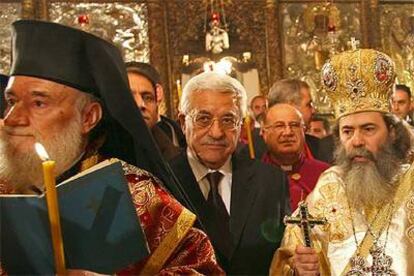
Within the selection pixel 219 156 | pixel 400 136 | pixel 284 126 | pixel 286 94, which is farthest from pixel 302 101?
pixel 219 156

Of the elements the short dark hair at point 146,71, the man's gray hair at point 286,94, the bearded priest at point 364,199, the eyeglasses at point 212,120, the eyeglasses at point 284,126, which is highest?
the short dark hair at point 146,71

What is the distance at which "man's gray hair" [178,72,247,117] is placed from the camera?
12.0 ft

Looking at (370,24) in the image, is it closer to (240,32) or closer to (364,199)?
(240,32)

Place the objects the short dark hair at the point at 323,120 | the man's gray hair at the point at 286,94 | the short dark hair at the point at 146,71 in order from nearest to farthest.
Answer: the short dark hair at the point at 146,71 → the man's gray hair at the point at 286,94 → the short dark hair at the point at 323,120

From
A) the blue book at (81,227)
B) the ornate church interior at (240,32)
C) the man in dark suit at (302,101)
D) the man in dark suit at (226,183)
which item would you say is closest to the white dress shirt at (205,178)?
the man in dark suit at (226,183)

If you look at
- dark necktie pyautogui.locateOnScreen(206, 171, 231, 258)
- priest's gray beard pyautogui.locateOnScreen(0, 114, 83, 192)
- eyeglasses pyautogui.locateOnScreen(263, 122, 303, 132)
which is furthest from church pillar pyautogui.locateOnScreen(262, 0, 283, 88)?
priest's gray beard pyautogui.locateOnScreen(0, 114, 83, 192)

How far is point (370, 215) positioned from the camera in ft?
13.3

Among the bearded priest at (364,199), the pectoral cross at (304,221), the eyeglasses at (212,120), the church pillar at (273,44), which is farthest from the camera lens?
the church pillar at (273,44)

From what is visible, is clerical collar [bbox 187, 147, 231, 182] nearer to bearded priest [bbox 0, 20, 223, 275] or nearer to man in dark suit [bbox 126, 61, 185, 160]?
man in dark suit [bbox 126, 61, 185, 160]

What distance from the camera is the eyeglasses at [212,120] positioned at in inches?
142

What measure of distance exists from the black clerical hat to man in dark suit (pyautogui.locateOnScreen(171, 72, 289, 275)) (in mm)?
920

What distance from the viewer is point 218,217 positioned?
3545mm

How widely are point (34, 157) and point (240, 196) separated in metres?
Answer: 1.41

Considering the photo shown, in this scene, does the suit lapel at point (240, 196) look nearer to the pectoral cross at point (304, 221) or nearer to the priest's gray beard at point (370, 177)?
the pectoral cross at point (304, 221)
